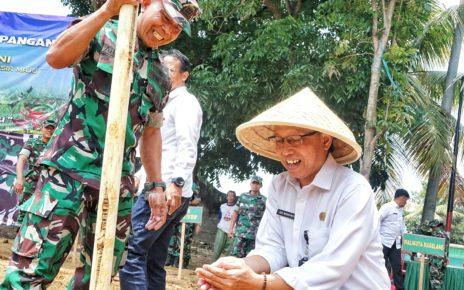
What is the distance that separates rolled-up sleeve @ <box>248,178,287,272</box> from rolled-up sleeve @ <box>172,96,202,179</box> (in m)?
1.10

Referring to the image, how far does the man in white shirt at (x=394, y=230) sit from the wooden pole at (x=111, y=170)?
10186 millimetres

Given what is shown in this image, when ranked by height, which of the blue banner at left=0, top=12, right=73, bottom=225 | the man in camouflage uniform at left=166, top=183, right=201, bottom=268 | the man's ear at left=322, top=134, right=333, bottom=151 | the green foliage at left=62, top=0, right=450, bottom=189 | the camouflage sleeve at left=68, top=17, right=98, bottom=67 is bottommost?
the man in camouflage uniform at left=166, top=183, right=201, bottom=268

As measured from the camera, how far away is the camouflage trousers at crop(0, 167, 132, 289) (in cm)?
251

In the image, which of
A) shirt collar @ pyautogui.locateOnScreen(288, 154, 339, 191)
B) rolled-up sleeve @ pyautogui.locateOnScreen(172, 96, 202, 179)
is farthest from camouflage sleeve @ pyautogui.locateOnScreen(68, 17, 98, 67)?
rolled-up sleeve @ pyautogui.locateOnScreen(172, 96, 202, 179)

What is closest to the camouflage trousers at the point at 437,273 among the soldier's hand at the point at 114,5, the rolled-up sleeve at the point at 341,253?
the rolled-up sleeve at the point at 341,253

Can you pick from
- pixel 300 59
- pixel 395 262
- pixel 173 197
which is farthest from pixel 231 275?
pixel 395 262

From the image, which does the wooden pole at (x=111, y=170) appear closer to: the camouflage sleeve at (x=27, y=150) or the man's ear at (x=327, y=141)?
the man's ear at (x=327, y=141)

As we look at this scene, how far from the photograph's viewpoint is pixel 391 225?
38.4 feet

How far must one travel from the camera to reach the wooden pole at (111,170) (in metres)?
2.06

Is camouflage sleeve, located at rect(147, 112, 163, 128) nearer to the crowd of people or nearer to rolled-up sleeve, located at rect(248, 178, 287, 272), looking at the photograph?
the crowd of people

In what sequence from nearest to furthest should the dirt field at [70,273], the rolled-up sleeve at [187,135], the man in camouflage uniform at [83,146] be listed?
the man in camouflage uniform at [83,146], the rolled-up sleeve at [187,135], the dirt field at [70,273]

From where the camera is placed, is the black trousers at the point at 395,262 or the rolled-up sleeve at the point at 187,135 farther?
the black trousers at the point at 395,262

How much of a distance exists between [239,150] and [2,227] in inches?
218

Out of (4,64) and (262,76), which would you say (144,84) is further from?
(262,76)
